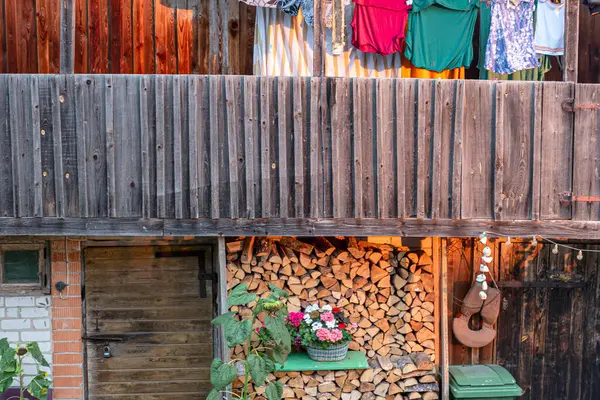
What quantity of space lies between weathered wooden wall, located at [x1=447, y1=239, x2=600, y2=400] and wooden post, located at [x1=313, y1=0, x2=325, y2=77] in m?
2.76

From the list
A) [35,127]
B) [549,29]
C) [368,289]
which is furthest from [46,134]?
[549,29]

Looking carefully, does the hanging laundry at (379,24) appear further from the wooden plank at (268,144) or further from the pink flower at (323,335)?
the pink flower at (323,335)

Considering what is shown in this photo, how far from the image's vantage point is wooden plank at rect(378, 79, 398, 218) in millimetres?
5848

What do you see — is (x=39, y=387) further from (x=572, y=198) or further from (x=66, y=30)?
(x=572, y=198)

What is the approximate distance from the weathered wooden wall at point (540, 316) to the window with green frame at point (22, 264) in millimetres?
4679

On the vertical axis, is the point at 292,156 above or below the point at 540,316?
above

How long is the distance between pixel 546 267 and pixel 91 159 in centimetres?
534

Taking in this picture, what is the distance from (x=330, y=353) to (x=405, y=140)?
229 cm

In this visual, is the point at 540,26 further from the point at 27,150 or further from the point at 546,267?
the point at 27,150

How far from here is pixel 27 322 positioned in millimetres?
6590

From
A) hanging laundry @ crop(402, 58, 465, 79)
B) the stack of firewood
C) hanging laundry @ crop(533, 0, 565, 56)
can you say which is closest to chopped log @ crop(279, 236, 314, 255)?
the stack of firewood

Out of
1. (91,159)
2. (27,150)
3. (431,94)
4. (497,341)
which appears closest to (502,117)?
(431,94)

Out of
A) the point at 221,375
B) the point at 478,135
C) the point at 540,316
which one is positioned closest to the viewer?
→ the point at 221,375

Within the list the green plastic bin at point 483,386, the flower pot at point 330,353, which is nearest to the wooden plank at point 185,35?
the flower pot at point 330,353
